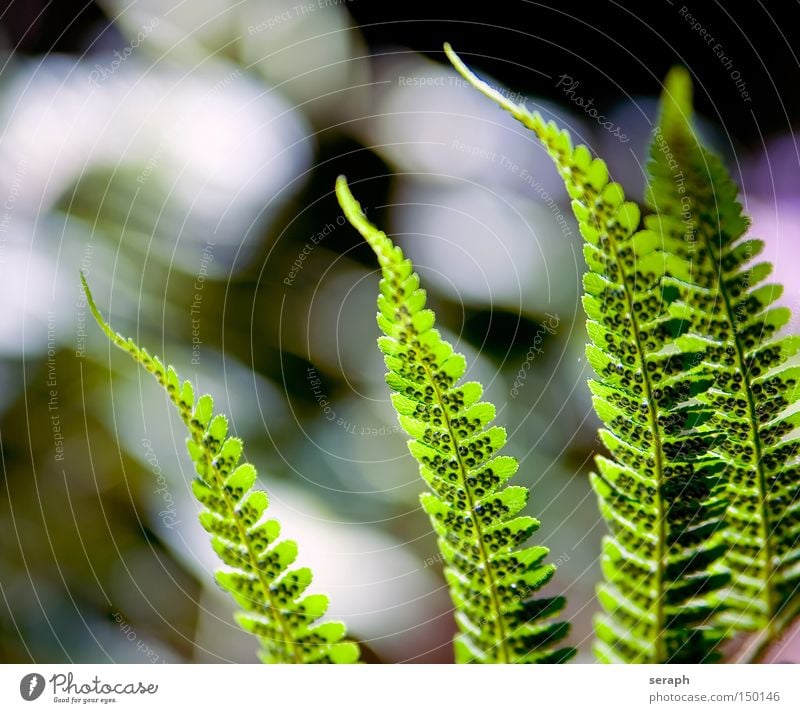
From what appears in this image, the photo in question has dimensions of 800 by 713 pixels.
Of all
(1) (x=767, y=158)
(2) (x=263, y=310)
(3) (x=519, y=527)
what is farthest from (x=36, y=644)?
(1) (x=767, y=158)

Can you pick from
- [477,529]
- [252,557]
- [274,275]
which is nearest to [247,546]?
[252,557]

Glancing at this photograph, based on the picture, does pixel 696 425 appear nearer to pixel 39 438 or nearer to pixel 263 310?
pixel 263 310

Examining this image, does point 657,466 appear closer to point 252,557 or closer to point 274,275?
point 252,557

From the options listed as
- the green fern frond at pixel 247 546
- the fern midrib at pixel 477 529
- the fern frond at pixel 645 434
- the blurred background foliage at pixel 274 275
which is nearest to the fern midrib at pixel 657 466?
the fern frond at pixel 645 434

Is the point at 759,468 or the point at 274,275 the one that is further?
the point at 274,275

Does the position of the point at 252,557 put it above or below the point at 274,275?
below
